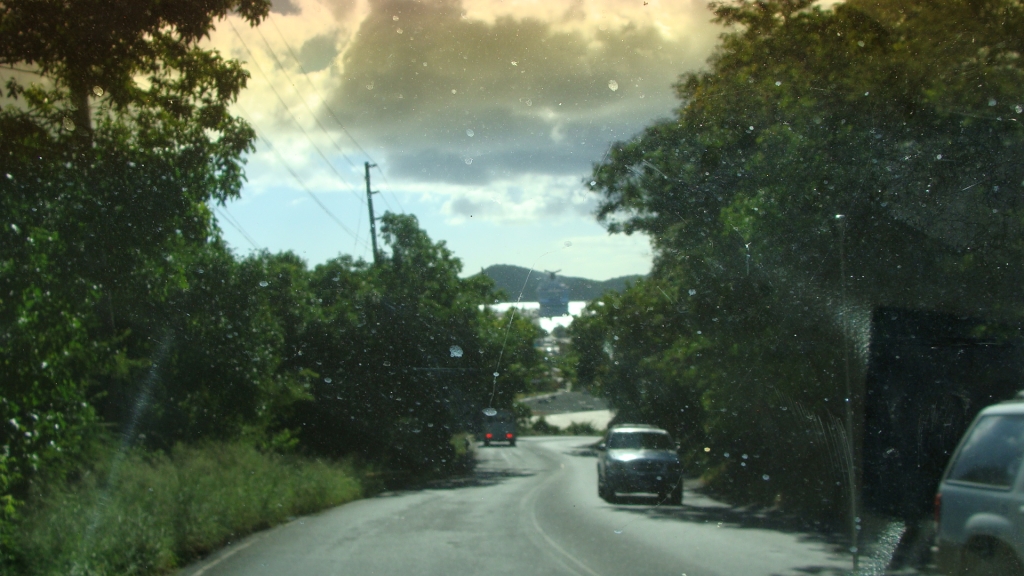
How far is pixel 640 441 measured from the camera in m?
17.5

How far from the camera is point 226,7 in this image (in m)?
9.20

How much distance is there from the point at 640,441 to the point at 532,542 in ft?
22.0

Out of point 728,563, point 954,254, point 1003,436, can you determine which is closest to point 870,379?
point 954,254

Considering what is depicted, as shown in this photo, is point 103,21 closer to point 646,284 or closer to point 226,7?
point 226,7

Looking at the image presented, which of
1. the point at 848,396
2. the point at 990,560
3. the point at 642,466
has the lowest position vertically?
the point at 642,466

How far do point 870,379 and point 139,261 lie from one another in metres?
9.62

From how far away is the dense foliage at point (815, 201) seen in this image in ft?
35.2

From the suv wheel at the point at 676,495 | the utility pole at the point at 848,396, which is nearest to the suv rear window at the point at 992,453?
the utility pole at the point at 848,396

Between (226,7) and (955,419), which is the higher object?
(226,7)

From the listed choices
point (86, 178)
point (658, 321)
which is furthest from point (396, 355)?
point (86, 178)

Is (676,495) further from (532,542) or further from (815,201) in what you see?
(815,201)

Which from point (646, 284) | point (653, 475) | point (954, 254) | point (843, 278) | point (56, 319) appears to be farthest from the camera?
point (646, 284)

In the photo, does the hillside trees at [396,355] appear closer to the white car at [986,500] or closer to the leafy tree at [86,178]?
the leafy tree at [86,178]

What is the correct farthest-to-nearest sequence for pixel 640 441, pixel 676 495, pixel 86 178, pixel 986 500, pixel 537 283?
pixel 640 441, pixel 676 495, pixel 537 283, pixel 86 178, pixel 986 500
